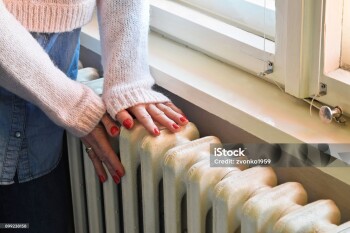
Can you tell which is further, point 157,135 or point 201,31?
point 201,31

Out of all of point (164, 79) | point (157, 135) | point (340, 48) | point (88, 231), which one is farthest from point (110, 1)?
point (88, 231)

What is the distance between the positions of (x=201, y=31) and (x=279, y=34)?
22 centimetres

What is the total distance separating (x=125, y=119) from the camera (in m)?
1.32

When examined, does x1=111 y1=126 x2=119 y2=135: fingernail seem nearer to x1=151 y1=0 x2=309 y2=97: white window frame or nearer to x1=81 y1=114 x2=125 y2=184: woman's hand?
x1=81 y1=114 x2=125 y2=184: woman's hand

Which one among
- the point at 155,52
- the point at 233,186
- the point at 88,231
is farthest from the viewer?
the point at 88,231

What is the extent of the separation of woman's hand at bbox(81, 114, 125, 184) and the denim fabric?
0.33 ft

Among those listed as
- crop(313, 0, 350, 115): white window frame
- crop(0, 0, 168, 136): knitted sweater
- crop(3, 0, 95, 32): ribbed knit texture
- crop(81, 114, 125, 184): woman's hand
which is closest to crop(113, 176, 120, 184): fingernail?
crop(81, 114, 125, 184): woman's hand

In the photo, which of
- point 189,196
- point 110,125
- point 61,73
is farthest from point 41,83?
point 189,196

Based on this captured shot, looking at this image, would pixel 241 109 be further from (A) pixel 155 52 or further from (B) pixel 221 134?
(A) pixel 155 52

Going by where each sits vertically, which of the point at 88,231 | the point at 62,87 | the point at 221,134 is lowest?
the point at 88,231

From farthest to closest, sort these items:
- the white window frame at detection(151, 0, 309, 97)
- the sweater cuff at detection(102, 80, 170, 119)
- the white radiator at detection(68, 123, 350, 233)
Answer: the sweater cuff at detection(102, 80, 170, 119), the white window frame at detection(151, 0, 309, 97), the white radiator at detection(68, 123, 350, 233)

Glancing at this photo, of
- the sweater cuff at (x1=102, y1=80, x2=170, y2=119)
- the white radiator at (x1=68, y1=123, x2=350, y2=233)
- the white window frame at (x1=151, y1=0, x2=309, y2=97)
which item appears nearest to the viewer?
the white radiator at (x1=68, y1=123, x2=350, y2=233)

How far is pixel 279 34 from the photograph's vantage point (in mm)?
1271

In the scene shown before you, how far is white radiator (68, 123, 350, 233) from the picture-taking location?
43.2 inches
